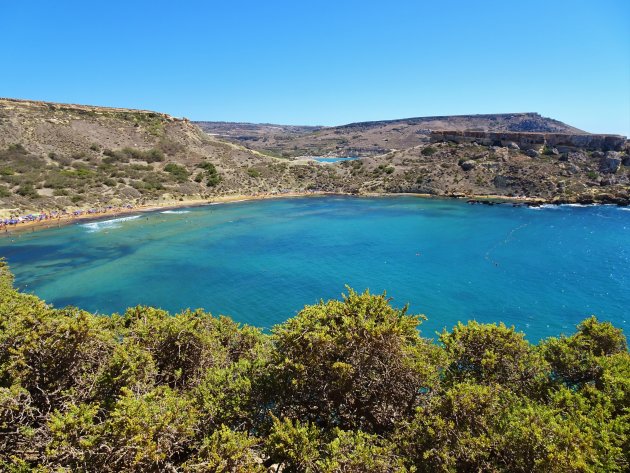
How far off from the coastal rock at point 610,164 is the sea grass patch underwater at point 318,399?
105 m

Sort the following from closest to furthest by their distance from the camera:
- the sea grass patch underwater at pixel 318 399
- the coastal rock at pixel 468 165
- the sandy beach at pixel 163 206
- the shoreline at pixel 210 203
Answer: the sea grass patch underwater at pixel 318 399 → the sandy beach at pixel 163 206 → the shoreline at pixel 210 203 → the coastal rock at pixel 468 165

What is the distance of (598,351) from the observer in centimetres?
1719

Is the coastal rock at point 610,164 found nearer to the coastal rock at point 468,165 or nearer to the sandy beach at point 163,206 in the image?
the sandy beach at point 163,206

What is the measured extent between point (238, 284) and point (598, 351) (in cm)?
3097

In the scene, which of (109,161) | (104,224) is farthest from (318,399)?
(109,161)

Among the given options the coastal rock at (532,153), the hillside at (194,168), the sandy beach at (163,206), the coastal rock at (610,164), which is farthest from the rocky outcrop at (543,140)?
the sandy beach at (163,206)

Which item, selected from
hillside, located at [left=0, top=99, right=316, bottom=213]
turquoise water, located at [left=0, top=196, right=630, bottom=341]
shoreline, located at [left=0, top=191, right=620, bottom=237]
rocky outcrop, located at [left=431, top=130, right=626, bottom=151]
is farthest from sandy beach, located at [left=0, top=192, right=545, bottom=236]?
rocky outcrop, located at [left=431, top=130, right=626, bottom=151]

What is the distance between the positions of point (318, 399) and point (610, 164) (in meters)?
117

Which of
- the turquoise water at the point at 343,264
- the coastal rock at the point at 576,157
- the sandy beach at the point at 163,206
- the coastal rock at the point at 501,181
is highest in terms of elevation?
the coastal rock at the point at 576,157

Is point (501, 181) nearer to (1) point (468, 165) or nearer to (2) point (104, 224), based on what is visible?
(1) point (468, 165)

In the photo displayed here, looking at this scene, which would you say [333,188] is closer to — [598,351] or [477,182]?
[477,182]

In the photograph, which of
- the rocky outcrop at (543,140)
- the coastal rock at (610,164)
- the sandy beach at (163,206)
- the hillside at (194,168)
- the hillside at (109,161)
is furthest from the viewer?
the rocky outcrop at (543,140)

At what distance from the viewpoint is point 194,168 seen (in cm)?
10300

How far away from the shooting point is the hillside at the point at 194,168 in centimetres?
7894
